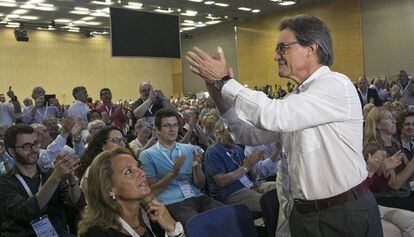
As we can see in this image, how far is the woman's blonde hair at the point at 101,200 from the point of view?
1.89 meters

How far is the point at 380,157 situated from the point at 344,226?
1644 mm

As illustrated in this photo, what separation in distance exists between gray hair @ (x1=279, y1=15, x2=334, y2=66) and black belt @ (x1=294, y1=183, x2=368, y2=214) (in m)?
0.48

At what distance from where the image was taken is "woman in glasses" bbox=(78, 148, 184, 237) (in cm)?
191

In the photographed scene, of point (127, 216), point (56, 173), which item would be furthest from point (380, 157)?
point (56, 173)

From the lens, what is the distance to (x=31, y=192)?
2.85m

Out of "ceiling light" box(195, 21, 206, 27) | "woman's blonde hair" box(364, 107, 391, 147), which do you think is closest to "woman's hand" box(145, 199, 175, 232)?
"woman's blonde hair" box(364, 107, 391, 147)

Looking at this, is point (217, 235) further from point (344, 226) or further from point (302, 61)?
point (302, 61)

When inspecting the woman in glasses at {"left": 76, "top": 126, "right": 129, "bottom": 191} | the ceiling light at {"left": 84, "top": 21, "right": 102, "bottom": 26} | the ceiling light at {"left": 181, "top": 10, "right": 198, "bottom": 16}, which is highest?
the ceiling light at {"left": 84, "top": 21, "right": 102, "bottom": 26}

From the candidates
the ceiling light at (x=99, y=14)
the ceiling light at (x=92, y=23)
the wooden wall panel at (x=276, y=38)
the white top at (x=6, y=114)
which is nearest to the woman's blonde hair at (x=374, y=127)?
the white top at (x=6, y=114)

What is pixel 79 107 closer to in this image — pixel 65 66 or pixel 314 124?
pixel 314 124

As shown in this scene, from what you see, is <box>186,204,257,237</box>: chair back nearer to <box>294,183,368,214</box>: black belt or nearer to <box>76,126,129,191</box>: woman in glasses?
<box>294,183,368,214</box>: black belt

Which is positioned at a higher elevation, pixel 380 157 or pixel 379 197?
pixel 380 157

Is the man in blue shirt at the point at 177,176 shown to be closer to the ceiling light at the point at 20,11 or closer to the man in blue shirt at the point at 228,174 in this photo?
the man in blue shirt at the point at 228,174

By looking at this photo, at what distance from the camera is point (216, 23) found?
66.8 feet
